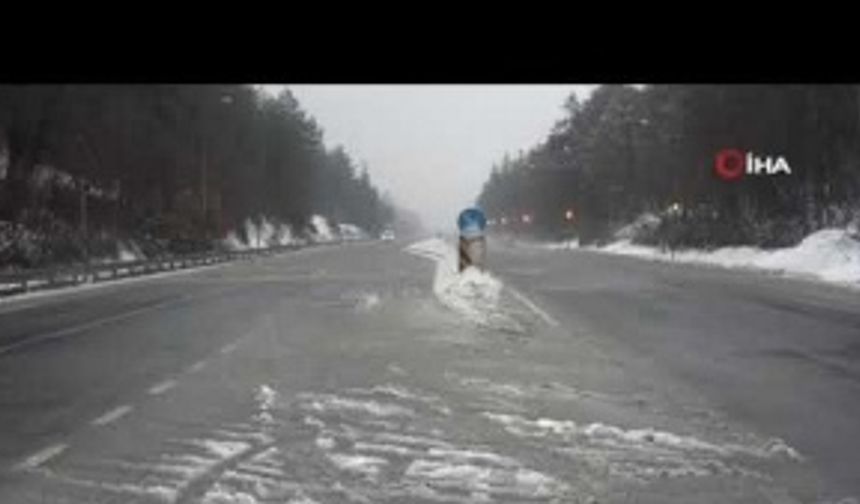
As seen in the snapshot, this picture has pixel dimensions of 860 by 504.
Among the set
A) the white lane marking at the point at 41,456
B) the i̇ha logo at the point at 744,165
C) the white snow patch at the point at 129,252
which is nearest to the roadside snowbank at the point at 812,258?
the i̇ha logo at the point at 744,165

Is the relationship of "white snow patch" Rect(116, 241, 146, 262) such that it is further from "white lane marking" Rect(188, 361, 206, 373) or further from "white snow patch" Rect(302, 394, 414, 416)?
"white snow patch" Rect(302, 394, 414, 416)


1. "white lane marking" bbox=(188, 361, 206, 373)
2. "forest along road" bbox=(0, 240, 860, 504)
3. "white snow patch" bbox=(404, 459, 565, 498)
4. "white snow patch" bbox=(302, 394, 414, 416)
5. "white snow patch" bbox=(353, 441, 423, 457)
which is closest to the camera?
"white snow patch" bbox=(404, 459, 565, 498)

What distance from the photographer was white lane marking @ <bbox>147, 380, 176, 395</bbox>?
47.0 ft

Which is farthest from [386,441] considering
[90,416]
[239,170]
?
[239,170]

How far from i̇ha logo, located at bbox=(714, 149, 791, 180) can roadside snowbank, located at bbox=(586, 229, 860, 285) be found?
4.97m

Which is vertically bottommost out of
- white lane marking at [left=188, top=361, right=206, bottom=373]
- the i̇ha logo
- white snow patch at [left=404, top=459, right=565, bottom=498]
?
white lane marking at [left=188, top=361, right=206, bottom=373]

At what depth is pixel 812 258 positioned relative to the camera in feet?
194

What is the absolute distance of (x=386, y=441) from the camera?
10.8m

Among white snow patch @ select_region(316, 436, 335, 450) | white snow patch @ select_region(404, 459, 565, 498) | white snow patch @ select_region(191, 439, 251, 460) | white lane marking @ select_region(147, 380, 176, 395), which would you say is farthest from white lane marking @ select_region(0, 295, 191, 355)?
white snow patch @ select_region(404, 459, 565, 498)

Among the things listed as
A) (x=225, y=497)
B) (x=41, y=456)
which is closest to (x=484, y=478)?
(x=225, y=497)

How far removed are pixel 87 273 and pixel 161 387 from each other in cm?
3286

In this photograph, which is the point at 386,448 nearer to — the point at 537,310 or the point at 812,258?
the point at 537,310

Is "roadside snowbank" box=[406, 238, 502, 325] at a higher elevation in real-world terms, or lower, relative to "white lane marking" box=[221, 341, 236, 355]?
lower
